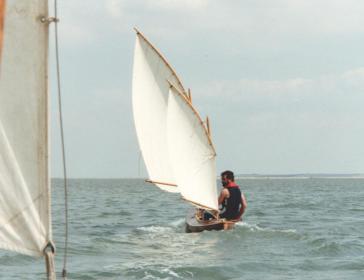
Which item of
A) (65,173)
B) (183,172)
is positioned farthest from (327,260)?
(65,173)

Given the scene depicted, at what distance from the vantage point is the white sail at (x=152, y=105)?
2484 centimetres

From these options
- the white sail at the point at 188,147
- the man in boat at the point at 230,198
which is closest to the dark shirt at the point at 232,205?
the man in boat at the point at 230,198

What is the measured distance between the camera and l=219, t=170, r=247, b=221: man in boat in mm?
21416

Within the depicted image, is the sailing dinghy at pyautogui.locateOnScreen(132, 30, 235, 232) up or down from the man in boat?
up

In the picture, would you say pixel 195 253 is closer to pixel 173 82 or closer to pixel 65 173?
pixel 173 82

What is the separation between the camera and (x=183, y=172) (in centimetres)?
2317

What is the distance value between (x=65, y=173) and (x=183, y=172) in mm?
17246

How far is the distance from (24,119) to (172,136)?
17.7 metres

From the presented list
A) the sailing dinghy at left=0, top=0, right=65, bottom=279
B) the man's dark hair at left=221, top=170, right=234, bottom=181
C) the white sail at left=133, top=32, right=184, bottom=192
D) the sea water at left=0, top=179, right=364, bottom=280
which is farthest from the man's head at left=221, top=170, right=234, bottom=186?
the sailing dinghy at left=0, top=0, right=65, bottom=279

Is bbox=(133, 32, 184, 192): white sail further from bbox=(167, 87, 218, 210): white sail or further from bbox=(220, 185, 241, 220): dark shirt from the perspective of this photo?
bbox=(220, 185, 241, 220): dark shirt

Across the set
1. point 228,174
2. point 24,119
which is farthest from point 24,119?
point 228,174

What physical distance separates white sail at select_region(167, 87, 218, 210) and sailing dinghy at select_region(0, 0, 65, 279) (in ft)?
57.5

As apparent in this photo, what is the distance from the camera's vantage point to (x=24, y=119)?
5336 millimetres

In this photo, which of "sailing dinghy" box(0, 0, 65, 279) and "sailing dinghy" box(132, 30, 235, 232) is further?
"sailing dinghy" box(132, 30, 235, 232)
